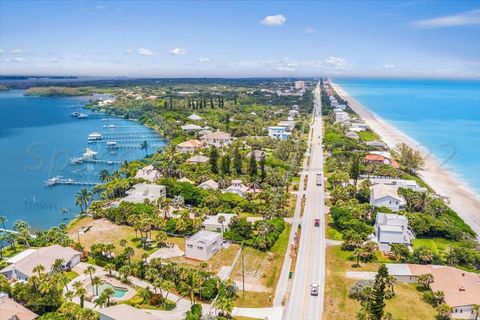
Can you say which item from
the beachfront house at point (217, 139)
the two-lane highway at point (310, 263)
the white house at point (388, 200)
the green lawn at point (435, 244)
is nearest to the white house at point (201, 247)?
the two-lane highway at point (310, 263)

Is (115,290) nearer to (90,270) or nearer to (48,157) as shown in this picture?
(90,270)

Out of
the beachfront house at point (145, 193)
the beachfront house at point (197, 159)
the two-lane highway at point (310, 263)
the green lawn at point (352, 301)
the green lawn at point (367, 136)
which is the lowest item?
the green lawn at point (352, 301)

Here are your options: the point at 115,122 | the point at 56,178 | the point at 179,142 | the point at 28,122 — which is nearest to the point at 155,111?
the point at 115,122

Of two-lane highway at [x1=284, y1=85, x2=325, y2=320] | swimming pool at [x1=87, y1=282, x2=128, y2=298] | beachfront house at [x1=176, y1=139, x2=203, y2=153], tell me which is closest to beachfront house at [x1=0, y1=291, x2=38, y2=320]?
swimming pool at [x1=87, y1=282, x2=128, y2=298]

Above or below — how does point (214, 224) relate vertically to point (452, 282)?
above

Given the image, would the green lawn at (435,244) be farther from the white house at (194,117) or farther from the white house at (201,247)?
the white house at (194,117)

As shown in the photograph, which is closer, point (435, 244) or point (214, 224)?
point (435, 244)

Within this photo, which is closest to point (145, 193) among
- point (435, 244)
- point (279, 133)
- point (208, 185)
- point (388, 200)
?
point (208, 185)
